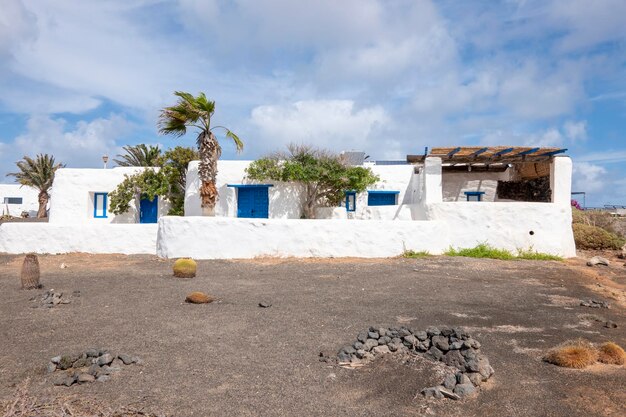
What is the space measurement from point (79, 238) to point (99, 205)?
20.6 feet

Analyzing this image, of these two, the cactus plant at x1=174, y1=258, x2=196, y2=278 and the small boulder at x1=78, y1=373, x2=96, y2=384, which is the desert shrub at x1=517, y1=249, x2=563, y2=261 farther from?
the small boulder at x1=78, y1=373, x2=96, y2=384

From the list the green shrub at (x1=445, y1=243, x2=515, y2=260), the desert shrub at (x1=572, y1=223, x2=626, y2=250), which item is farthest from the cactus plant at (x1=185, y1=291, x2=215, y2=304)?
→ the desert shrub at (x1=572, y1=223, x2=626, y2=250)

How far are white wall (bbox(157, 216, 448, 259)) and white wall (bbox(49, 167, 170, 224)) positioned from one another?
7960mm

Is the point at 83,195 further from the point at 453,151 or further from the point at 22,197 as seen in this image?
the point at 22,197

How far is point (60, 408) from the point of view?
3826 millimetres

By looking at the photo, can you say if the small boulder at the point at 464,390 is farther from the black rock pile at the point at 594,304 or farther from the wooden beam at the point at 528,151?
the wooden beam at the point at 528,151

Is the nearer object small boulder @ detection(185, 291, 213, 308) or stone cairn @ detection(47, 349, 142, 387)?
stone cairn @ detection(47, 349, 142, 387)

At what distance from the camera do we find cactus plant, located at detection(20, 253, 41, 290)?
9469 millimetres

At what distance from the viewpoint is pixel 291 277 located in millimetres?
10922

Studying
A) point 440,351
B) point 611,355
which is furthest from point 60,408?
point 611,355

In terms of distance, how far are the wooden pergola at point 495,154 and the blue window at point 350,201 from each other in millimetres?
4414

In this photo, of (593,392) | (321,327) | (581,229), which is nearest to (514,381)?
(593,392)

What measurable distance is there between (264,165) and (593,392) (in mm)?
16485

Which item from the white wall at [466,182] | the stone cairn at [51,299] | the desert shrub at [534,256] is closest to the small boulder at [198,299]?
the stone cairn at [51,299]
